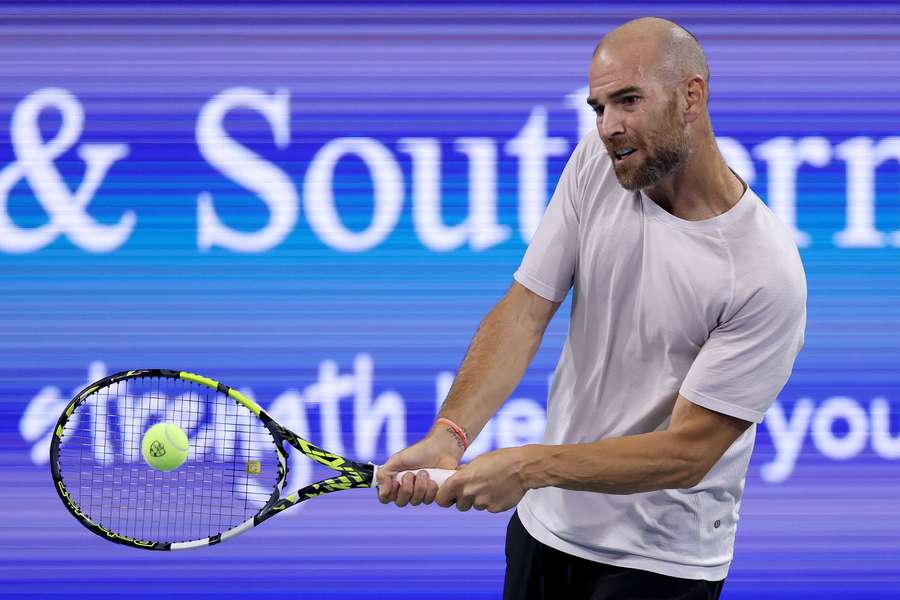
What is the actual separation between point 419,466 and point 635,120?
0.75 m

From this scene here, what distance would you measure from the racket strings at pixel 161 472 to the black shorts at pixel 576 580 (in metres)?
1.31

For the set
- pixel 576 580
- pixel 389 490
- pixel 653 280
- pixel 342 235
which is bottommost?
pixel 576 580

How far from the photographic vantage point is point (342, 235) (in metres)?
4.10

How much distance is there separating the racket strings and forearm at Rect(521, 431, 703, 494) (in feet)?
5.41

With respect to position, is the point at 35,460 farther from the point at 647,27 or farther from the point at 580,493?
the point at 647,27

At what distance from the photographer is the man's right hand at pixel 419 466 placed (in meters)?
2.22

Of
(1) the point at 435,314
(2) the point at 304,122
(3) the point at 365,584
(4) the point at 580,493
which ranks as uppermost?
(2) the point at 304,122

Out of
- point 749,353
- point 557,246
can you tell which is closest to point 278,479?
point 557,246

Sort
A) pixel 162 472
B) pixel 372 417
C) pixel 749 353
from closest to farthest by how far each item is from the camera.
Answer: pixel 749 353
pixel 162 472
pixel 372 417

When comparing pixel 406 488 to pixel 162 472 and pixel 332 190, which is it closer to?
pixel 162 472

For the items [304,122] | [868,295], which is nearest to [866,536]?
[868,295]

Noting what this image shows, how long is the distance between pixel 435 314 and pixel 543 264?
1.69m

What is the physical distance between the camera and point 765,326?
2268 mm

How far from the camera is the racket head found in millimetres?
3725
